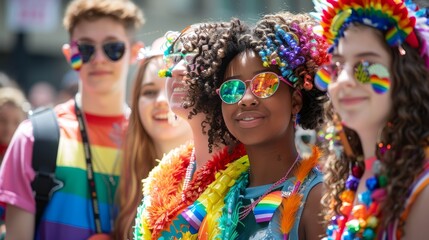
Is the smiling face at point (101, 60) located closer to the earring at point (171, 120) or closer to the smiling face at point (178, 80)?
the earring at point (171, 120)

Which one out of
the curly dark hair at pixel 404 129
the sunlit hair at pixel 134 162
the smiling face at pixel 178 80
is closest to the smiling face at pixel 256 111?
the smiling face at pixel 178 80

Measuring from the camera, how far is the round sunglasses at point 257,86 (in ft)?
11.3

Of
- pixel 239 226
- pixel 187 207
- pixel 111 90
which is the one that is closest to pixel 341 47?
pixel 239 226

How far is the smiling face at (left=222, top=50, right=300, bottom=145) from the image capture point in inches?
136

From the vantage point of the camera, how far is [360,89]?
2.78 m

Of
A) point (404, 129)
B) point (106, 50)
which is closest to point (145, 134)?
point (106, 50)

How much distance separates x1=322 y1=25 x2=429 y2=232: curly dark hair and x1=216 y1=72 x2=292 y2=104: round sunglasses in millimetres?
730

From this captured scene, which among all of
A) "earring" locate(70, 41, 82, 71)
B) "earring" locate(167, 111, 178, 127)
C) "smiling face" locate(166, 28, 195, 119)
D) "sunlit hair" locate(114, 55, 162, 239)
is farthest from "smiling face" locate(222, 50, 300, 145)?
"earring" locate(70, 41, 82, 71)

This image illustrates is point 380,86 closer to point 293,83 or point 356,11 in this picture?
point 356,11

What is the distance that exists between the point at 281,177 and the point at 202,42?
696 mm

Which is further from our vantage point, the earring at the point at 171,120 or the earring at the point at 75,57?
the earring at the point at 75,57

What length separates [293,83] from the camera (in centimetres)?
347

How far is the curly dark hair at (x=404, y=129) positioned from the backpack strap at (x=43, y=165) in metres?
2.72

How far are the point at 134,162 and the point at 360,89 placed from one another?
98.7 inches
